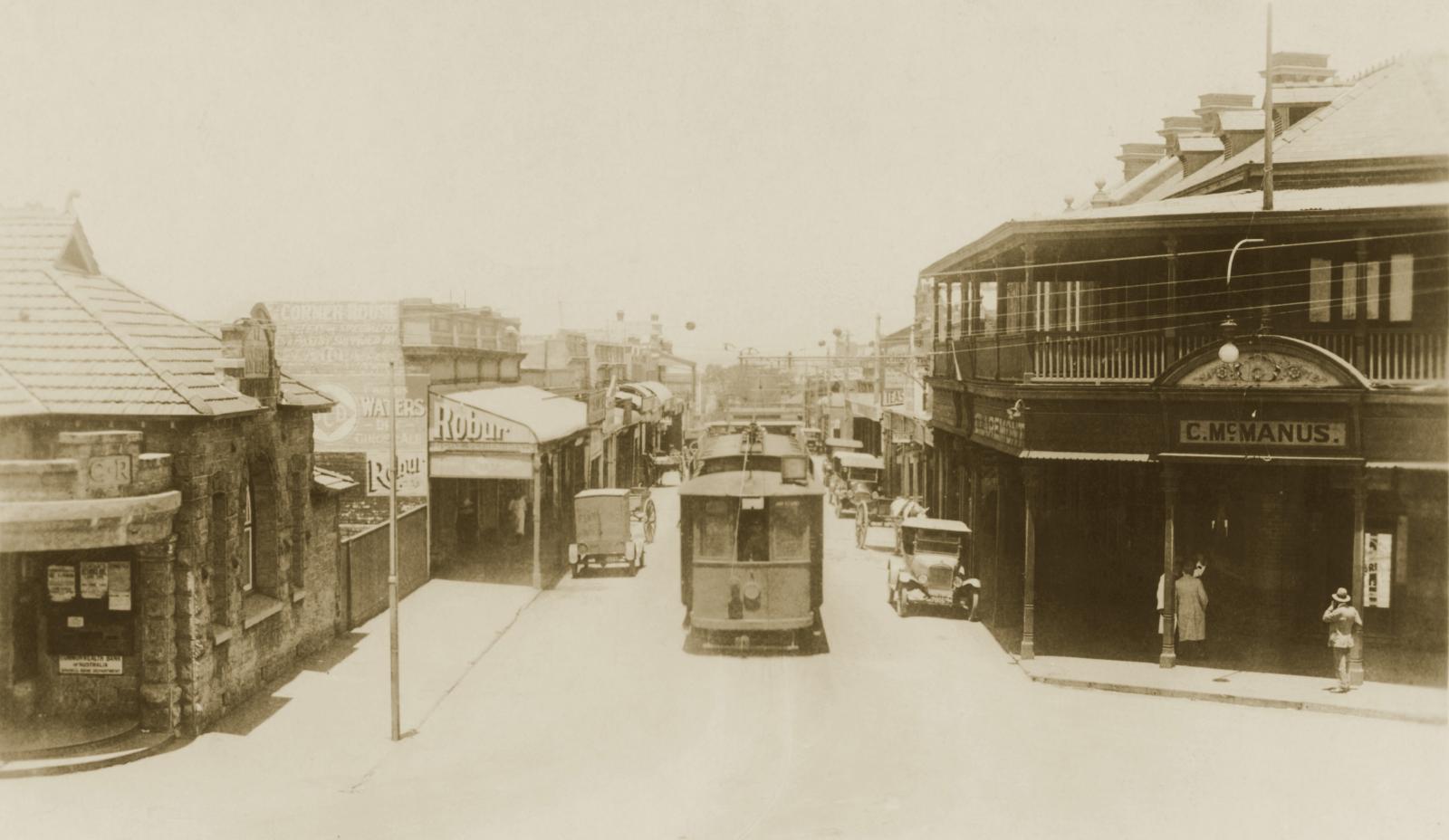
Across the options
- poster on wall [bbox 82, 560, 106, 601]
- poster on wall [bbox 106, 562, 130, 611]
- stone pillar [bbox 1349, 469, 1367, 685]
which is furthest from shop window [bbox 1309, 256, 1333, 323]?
poster on wall [bbox 82, 560, 106, 601]

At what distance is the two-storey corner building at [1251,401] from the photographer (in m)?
17.4

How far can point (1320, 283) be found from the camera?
19.5m

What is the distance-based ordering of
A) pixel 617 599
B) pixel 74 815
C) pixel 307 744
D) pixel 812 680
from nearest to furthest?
pixel 74 815, pixel 307 744, pixel 812 680, pixel 617 599

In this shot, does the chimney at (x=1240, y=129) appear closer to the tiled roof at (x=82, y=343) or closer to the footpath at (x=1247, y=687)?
the footpath at (x=1247, y=687)

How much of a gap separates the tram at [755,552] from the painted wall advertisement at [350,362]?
9925mm

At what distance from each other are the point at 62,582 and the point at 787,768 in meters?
9.41

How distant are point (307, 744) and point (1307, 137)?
69.0ft

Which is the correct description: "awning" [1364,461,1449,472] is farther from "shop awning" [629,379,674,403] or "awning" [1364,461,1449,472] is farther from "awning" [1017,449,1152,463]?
"shop awning" [629,379,674,403]

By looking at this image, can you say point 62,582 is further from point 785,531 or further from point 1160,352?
point 1160,352

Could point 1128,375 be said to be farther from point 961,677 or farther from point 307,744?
point 307,744

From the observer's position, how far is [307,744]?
14125 millimetres

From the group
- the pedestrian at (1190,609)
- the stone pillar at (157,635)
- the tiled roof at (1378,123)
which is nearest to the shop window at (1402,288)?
the tiled roof at (1378,123)

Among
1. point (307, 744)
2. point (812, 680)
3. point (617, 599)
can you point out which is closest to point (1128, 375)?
point (812, 680)

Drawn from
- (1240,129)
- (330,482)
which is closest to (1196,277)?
(1240,129)
